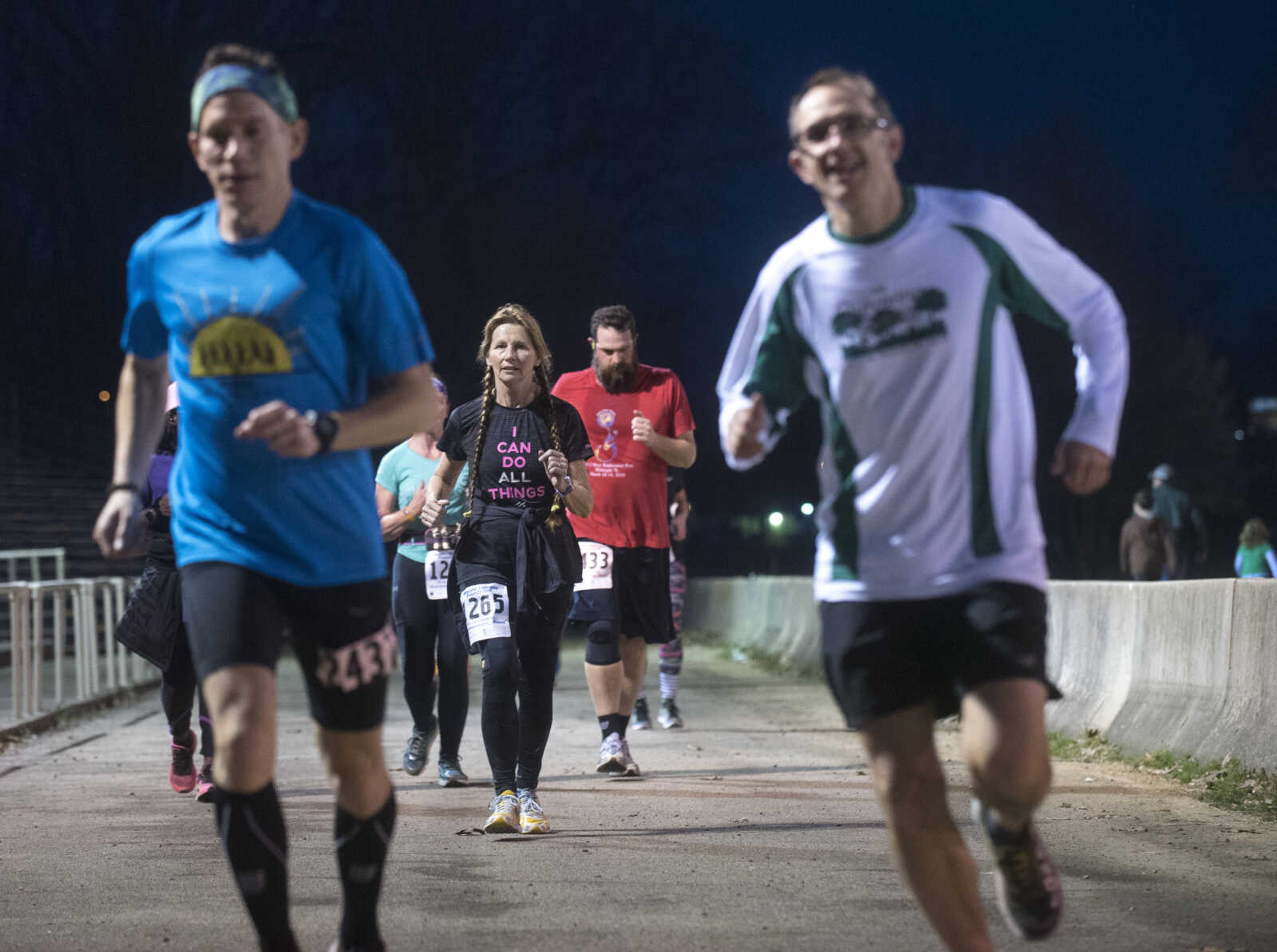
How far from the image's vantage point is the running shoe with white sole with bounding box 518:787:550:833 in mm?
7441

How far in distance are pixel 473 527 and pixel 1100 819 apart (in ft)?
9.73

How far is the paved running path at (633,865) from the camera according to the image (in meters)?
5.34

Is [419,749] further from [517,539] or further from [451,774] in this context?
[517,539]

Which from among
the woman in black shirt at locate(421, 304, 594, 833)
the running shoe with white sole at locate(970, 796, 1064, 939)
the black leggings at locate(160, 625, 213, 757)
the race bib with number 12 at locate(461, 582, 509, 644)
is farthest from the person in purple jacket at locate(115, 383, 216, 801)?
the running shoe with white sole at locate(970, 796, 1064, 939)

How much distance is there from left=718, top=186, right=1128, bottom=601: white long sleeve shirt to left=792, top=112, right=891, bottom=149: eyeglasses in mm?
196

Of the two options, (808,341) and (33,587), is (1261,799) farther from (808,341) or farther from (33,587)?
(33,587)

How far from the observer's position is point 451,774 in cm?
919

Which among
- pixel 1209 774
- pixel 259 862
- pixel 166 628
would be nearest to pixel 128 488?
pixel 259 862

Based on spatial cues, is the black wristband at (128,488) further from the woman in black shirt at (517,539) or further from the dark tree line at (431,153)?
the dark tree line at (431,153)

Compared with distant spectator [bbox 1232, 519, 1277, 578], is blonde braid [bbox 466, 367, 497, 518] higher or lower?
higher

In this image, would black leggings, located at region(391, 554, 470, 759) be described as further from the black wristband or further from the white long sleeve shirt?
the white long sleeve shirt

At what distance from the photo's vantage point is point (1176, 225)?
60.0m

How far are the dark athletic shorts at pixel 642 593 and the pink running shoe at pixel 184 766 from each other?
210cm

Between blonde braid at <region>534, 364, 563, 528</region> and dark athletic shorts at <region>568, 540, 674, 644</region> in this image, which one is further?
dark athletic shorts at <region>568, 540, 674, 644</region>
